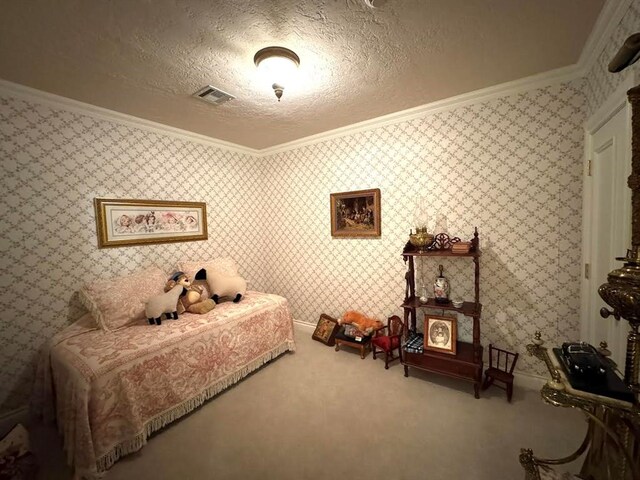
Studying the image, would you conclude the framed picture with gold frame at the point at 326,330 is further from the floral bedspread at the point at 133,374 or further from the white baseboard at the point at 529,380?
the white baseboard at the point at 529,380

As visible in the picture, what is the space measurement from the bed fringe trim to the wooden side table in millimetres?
703

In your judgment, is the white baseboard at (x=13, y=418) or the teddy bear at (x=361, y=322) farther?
the teddy bear at (x=361, y=322)

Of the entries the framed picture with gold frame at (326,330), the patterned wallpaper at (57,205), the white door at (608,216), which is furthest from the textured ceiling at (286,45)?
the framed picture with gold frame at (326,330)

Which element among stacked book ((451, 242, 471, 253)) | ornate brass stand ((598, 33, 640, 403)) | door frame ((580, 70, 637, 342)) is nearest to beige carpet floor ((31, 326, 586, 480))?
door frame ((580, 70, 637, 342))

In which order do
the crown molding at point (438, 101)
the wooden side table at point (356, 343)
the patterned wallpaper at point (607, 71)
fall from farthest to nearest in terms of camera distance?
the wooden side table at point (356, 343)
the crown molding at point (438, 101)
the patterned wallpaper at point (607, 71)

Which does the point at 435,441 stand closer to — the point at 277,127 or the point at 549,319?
the point at 549,319

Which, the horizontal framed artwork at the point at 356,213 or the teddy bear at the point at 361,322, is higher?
the horizontal framed artwork at the point at 356,213

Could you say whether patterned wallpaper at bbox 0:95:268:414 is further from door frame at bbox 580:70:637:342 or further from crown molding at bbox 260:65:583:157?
door frame at bbox 580:70:637:342

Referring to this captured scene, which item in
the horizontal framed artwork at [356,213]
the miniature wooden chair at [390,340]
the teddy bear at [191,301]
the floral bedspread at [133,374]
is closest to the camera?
the floral bedspread at [133,374]

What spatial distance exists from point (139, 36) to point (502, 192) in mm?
2961

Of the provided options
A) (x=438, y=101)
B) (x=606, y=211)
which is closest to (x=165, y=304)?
(x=438, y=101)

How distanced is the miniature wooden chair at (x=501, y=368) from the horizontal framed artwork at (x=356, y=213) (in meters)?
1.60

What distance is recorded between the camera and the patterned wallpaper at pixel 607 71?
4.19 feet

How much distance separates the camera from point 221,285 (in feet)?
9.49
